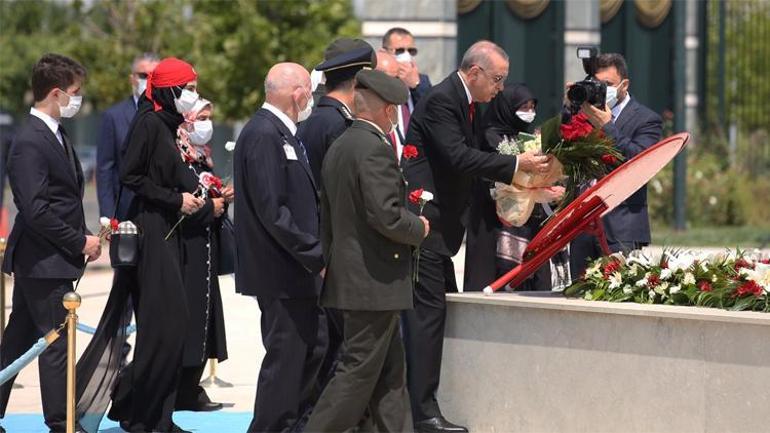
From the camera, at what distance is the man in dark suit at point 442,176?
25.1 feet

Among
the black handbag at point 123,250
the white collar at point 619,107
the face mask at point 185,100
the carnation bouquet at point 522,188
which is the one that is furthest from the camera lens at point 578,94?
the black handbag at point 123,250

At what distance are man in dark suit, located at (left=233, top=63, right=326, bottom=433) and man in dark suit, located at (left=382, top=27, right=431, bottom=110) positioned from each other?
107 inches

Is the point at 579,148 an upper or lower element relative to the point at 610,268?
upper

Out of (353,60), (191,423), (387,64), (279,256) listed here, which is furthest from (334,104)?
(191,423)

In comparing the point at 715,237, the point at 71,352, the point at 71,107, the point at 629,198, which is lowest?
the point at 71,352

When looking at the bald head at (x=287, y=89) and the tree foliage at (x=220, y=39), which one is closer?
the bald head at (x=287, y=89)

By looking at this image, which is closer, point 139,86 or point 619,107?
point 619,107

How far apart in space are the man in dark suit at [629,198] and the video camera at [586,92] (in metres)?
1.04

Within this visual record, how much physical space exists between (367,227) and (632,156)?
109 inches

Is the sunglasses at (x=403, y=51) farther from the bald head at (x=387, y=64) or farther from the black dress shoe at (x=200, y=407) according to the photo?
the black dress shoe at (x=200, y=407)

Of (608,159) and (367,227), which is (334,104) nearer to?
(367,227)

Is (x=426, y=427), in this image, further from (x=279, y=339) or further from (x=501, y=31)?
(x=501, y=31)

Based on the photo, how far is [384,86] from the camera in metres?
6.73

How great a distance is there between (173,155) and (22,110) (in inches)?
2286
